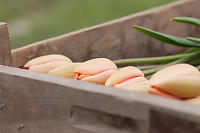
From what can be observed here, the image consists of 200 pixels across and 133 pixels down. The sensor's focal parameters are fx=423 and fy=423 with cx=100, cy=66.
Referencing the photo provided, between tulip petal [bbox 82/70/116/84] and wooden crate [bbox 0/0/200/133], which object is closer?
wooden crate [bbox 0/0/200/133]

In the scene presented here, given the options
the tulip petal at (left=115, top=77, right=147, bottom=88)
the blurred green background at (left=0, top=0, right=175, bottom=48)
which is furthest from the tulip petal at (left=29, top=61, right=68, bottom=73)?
the blurred green background at (left=0, top=0, right=175, bottom=48)

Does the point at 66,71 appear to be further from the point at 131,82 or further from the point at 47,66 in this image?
the point at 131,82

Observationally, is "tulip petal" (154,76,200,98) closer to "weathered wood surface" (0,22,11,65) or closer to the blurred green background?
"weathered wood surface" (0,22,11,65)

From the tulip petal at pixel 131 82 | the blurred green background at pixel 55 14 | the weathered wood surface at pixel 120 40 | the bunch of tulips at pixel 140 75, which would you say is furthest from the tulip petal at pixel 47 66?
the blurred green background at pixel 55 14

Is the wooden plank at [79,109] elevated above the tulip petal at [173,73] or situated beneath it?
situated beneath

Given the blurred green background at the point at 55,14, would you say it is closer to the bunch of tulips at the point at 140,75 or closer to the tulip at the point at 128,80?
the bunch of tulips at the point at 140,75

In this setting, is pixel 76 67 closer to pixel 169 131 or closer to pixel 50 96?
pixel 50 96
